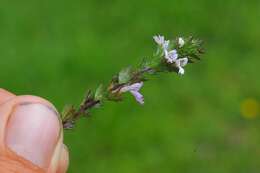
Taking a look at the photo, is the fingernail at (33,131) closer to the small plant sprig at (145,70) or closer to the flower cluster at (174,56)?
the small plant sprig at (145,70)

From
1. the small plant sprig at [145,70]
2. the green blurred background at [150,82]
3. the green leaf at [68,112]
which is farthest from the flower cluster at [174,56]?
the green blurred background at [150,82]

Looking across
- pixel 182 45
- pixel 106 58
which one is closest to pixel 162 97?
pixel 106 58

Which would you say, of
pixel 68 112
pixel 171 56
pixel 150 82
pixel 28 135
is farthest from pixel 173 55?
pixel 150 82

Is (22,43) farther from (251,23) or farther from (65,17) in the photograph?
(251,23)

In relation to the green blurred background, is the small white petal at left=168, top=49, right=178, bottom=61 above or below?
below

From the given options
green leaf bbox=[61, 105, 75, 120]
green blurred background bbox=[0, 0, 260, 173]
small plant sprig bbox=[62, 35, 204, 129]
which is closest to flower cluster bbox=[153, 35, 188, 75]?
small plant sprig bbox=[62, 35, 204, 129]

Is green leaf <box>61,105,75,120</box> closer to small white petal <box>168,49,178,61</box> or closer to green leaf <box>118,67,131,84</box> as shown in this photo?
green leaf <box>118,67,131,84</box>

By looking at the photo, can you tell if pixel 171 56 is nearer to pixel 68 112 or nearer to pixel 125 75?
pixel 125 75
